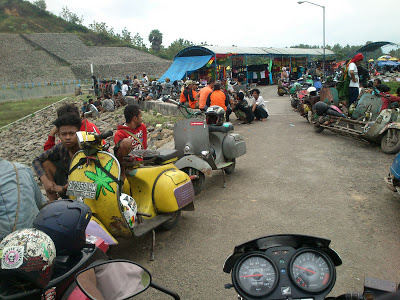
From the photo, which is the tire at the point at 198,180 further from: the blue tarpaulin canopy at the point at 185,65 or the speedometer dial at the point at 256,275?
the blue tarpaulin canopy at the point at 185,65

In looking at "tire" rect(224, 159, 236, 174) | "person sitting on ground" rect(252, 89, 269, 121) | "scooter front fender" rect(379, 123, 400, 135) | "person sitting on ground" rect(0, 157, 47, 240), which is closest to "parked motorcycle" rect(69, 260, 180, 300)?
"person sitting on ground" rect(0, 157, 47, 240)

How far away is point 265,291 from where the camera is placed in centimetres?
179

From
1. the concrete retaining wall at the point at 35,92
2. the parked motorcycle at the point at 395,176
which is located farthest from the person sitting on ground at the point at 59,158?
the concrete retaining wall at the point at 35,92

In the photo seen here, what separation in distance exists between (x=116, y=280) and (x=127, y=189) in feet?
8.10

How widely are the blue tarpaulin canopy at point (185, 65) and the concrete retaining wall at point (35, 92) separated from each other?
1832cm

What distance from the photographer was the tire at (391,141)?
6914 mm

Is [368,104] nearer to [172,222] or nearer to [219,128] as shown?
[219,128]

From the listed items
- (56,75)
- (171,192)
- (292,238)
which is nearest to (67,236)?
(292,238)

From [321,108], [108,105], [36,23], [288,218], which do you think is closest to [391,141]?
[321,108]

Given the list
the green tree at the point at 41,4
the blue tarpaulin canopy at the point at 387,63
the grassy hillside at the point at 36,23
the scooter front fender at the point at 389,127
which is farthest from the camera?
the green tree at the point at 41,4

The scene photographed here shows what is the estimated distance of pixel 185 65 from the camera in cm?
2403

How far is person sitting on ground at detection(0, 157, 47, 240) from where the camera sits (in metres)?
2.52

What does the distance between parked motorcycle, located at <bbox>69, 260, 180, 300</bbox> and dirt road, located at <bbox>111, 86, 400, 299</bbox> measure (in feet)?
4.79

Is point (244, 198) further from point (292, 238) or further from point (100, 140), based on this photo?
Answer: point (292, 238)
